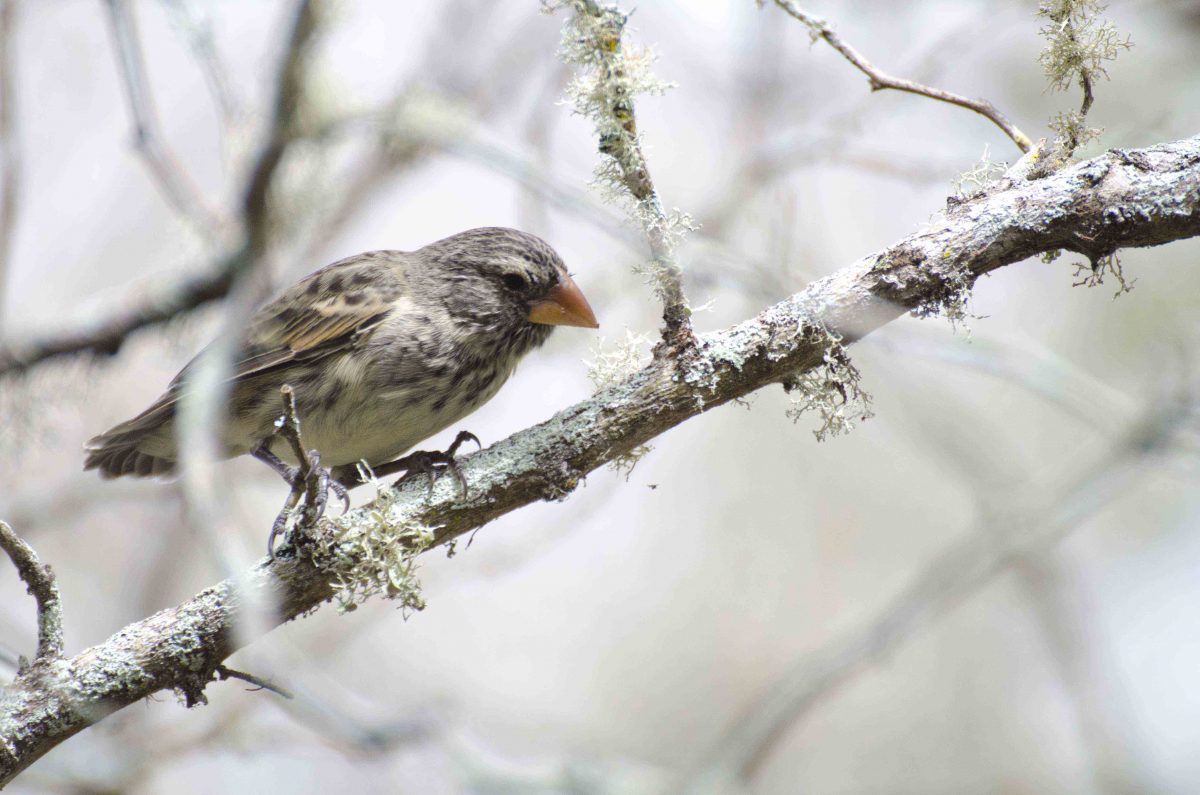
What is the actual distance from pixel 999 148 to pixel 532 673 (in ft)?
25.6

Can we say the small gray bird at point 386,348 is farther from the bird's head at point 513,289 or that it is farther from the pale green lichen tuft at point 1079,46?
the pale green lichen tuft at point 1079,46

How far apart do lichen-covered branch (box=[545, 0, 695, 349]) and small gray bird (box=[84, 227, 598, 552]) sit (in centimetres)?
123

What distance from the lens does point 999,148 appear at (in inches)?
232

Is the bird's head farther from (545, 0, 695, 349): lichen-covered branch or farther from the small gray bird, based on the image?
(545, 0, 695, 349): lichen-covered branch

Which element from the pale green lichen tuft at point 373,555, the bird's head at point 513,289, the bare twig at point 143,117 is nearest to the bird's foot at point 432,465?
the pale green lichen tuft at point 373,555

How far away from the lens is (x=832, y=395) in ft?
8.68

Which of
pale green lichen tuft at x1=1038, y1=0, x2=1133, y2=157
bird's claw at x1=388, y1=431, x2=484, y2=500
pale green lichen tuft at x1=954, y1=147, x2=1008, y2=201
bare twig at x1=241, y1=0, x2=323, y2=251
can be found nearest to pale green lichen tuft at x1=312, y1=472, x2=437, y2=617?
bird's claw at x1=388, y1=431, x2=484, y2=500

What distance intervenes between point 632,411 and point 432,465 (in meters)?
0.80

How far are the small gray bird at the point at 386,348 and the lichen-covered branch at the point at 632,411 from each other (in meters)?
0.80

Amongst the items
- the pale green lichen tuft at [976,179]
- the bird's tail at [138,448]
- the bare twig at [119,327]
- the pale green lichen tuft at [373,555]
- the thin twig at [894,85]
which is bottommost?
the pale green lichen tuft at [373,555]

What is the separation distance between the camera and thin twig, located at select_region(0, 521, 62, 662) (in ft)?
7.74

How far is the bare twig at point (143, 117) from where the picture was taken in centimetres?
438

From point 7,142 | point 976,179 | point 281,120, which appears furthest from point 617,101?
point 7,142

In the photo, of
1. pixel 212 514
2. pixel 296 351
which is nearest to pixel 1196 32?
pixel 296 351
